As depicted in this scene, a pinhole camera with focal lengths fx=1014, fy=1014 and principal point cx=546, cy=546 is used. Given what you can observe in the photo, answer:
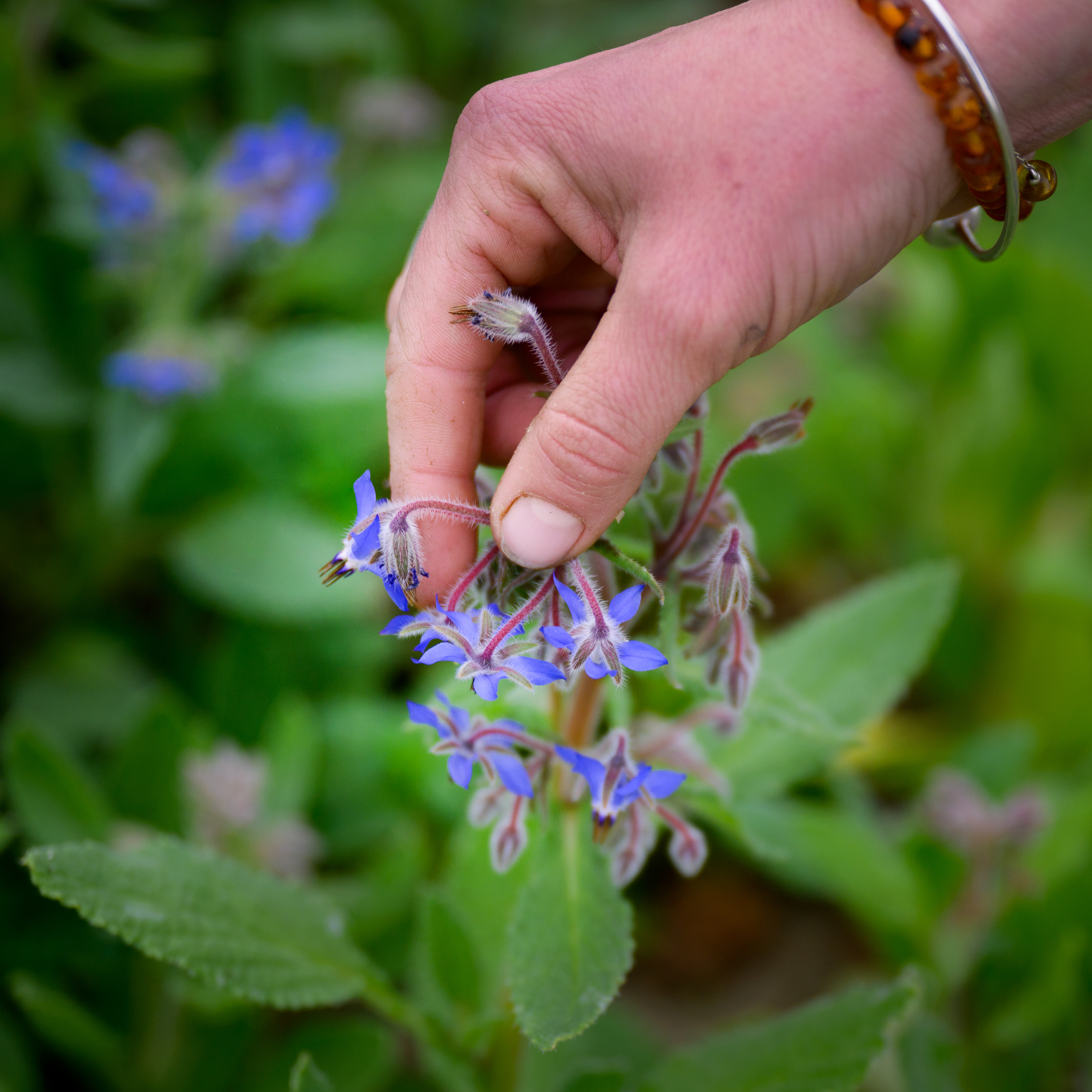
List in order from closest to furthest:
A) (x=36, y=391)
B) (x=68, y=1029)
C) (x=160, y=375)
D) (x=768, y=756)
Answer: (x=768, y=756) < (x=68, y=1029) < (x=160, y=375) < (x=36, y=391)

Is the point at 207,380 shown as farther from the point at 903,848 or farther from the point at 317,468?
the point at 903,848

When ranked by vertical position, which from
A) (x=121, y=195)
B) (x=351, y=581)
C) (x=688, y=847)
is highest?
(x=121, y=195)

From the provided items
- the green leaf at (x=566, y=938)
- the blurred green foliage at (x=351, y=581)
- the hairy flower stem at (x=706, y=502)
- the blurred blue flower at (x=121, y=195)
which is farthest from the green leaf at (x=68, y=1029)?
the blurred blue flower at (x=121, y=195)

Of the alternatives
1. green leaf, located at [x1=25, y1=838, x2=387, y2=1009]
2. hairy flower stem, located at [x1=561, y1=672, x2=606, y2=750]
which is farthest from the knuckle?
green leaf, located at [x1=25, y1=838, x2=387, y2=1009]

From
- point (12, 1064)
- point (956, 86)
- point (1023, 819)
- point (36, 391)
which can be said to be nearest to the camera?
point (956, 86)

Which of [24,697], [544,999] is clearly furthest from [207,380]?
[544,999]

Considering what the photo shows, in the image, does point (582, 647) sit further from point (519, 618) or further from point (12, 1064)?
point (12, 1064)

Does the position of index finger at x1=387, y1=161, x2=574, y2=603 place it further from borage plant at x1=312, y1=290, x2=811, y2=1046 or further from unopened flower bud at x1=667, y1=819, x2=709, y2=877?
unopened flower bud at x1=667, y1=819, x2=709, y2=877

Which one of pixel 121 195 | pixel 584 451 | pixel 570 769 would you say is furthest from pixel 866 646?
pixel 121 195
